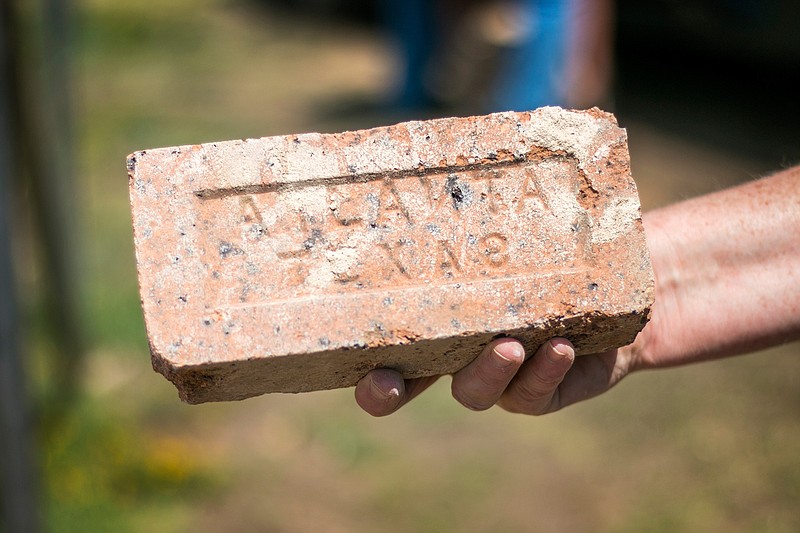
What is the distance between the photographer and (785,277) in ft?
6.41

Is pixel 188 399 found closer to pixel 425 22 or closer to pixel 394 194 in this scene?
pixel 394 194

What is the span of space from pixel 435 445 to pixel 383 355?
2.14 m

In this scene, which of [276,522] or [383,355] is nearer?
[383,355]

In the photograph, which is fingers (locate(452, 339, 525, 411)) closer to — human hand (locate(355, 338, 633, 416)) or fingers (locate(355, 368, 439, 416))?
human hand (locate(355, 338, 633, 416))

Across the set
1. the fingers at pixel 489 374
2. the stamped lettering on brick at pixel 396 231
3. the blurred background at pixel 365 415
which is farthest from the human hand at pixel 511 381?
the blurred background at pixel 365 415

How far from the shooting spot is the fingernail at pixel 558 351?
5.45 ft

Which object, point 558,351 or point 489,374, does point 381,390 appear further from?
point 558,351

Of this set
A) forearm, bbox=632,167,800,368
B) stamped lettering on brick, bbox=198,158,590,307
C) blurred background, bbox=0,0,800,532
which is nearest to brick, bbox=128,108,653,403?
stamped lettering on brick, bbox=198,158,590,307

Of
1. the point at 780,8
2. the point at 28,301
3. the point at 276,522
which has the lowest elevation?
the point at 276,522

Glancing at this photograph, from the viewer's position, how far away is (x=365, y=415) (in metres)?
3.93

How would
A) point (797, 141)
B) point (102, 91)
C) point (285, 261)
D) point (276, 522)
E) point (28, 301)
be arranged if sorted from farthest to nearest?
point (102, 91), point (797, 141), point (28, 301), point (276, 522), point (285, 261)

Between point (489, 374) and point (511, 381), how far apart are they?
15 centimetres

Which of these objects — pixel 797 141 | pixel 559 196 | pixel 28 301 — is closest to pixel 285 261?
pixel 559 196

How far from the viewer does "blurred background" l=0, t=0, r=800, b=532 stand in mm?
3314
